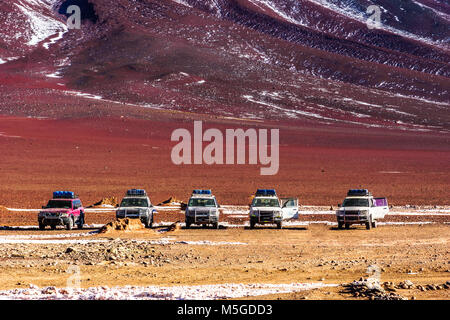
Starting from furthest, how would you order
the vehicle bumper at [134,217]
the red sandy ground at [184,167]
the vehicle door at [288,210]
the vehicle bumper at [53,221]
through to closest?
the red sandy ground at [184,167]
the vehicle door at [288,210]
the vehicle bumper at [134,217]
the vehicle bumper at [53,221]

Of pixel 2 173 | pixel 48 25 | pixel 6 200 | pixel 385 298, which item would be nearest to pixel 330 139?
pixel 2 173

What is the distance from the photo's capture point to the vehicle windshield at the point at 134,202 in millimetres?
31688

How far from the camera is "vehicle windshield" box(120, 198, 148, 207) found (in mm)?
31688

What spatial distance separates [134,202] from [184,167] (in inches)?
1312

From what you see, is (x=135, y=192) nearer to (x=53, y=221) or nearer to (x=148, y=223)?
(x=148, y=223)

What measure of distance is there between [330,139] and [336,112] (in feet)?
124

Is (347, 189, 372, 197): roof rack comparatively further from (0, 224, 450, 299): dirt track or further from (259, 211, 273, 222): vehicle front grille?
(259, 211, 273, 222): vehicle front grille

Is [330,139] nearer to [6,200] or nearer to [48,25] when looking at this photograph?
[6,200]

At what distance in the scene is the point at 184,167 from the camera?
6512 cm

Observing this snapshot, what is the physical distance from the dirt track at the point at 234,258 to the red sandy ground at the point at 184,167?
16.9 m

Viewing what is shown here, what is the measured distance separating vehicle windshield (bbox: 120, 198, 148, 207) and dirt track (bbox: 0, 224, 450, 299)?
10.2 feet

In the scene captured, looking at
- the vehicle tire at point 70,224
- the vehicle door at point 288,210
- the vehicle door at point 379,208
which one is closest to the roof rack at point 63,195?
the vehicle tire at point 70,224

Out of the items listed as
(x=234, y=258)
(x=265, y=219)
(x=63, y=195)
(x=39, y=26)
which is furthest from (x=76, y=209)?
(x=39, y=26)

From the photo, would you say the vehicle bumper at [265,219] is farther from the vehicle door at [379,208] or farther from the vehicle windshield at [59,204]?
the vehicle windshield at [59,204]
